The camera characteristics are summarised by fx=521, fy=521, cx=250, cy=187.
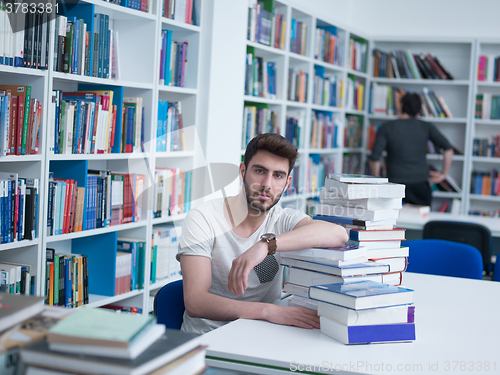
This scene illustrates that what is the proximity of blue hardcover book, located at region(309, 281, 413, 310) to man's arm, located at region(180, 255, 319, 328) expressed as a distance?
0.08 meters

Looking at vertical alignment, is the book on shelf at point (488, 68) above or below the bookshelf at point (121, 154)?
above

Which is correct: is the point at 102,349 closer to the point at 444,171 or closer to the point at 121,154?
the point at 121,154

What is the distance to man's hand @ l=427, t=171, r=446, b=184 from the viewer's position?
5477 mm

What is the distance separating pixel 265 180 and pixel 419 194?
12.9ft

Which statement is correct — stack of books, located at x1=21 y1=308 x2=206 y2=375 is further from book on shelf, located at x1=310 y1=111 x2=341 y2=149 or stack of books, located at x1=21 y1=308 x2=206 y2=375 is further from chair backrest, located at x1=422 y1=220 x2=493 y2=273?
book on shelf, located at x1=310 y1=111 x2=341 y2=149

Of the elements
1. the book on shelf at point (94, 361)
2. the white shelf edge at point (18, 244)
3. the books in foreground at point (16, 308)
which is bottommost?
the white shelf edge at point (18, 244)

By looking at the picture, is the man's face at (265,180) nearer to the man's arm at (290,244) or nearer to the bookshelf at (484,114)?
the man's arm at (290,244)

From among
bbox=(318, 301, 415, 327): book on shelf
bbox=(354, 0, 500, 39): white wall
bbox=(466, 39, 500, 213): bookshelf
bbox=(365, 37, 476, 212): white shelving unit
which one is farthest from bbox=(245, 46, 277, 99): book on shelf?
bbox=(318, 301, 415, 327): book on shelf

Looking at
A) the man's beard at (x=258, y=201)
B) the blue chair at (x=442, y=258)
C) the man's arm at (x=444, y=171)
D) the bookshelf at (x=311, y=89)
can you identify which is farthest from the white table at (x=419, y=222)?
the man's beard at (x=258, y=201)

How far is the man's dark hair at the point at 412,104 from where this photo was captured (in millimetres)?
5207

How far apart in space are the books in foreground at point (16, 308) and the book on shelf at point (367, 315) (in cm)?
74

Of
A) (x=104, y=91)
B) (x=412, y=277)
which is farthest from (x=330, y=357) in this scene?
(x=104, y=91)

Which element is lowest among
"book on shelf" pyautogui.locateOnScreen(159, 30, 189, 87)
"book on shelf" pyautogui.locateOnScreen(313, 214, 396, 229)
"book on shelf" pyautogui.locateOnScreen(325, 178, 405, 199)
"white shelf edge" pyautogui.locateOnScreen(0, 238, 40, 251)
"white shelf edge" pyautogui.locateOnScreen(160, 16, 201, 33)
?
"white shelf edge" pyautogui.locateOnScreen(0, 238, 40, 251)

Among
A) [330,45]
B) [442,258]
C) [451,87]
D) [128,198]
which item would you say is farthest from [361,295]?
[451,87]
